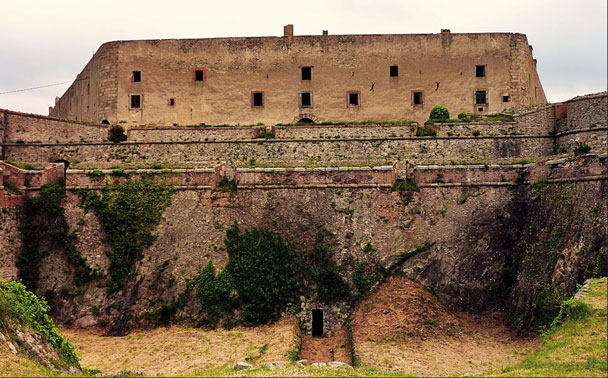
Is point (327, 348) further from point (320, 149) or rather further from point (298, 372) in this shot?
point (320, 149)

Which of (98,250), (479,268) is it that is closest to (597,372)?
(479,268)

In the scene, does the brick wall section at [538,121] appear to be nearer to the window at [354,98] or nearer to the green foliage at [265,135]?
the window at [354,98]

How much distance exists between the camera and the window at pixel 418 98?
35.4m

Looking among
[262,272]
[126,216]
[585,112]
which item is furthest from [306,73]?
[262,272]

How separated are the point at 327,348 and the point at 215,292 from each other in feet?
14.0

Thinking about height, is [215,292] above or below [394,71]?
below

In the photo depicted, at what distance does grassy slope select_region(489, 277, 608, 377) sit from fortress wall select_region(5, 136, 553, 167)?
11.8m

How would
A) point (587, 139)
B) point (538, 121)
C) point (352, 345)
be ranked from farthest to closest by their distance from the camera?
point (538, 121) < point (587, 139) < point (352, 345)

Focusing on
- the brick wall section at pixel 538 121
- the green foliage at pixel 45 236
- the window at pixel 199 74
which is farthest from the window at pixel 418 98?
the green foliage at pixel 45 236

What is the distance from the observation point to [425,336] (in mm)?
19422

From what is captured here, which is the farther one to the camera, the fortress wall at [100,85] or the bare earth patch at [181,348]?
Answer: the fortress wall at [100,85]

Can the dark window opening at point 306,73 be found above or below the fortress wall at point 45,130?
above

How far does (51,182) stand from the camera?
2308cm

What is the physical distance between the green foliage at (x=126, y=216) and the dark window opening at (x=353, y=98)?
15937 millimetres
